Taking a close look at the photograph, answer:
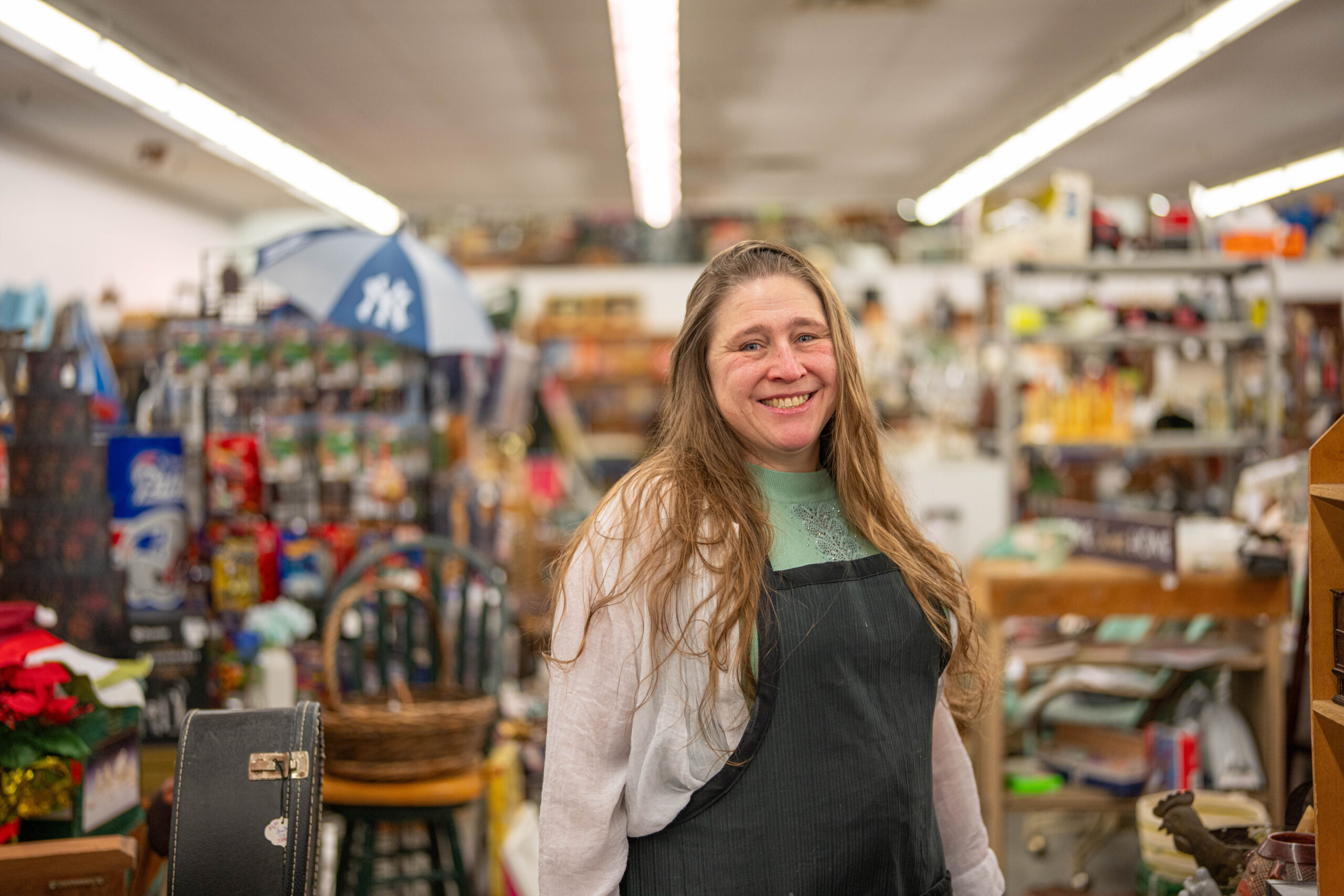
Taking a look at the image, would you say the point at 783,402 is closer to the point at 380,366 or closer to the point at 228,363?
the point at 380,366

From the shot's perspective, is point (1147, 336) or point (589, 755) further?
point (1147, 336)

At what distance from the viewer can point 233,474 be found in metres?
3.98

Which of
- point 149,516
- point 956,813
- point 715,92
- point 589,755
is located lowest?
point 956,813

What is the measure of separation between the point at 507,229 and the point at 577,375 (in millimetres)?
2161

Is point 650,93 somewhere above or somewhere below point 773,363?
above

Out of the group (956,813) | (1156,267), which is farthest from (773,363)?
(1156,267)

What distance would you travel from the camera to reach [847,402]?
1.76 m

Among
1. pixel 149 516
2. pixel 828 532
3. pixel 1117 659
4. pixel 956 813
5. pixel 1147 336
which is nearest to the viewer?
pixel 828 532

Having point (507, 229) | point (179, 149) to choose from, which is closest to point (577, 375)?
point (507, 229)

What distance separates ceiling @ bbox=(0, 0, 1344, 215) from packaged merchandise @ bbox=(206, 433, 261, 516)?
2.78 metres

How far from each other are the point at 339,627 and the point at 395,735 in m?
0.39

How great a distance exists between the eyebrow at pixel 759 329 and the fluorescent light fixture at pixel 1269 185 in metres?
7.15

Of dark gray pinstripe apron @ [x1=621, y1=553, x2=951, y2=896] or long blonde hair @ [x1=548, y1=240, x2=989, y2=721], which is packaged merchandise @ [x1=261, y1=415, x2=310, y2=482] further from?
dark gray pinstripe apron @ [x1=621, y1=553, x2=951, y2=896]

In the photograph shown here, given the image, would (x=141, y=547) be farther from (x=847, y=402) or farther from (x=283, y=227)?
(x=283, y=227)
